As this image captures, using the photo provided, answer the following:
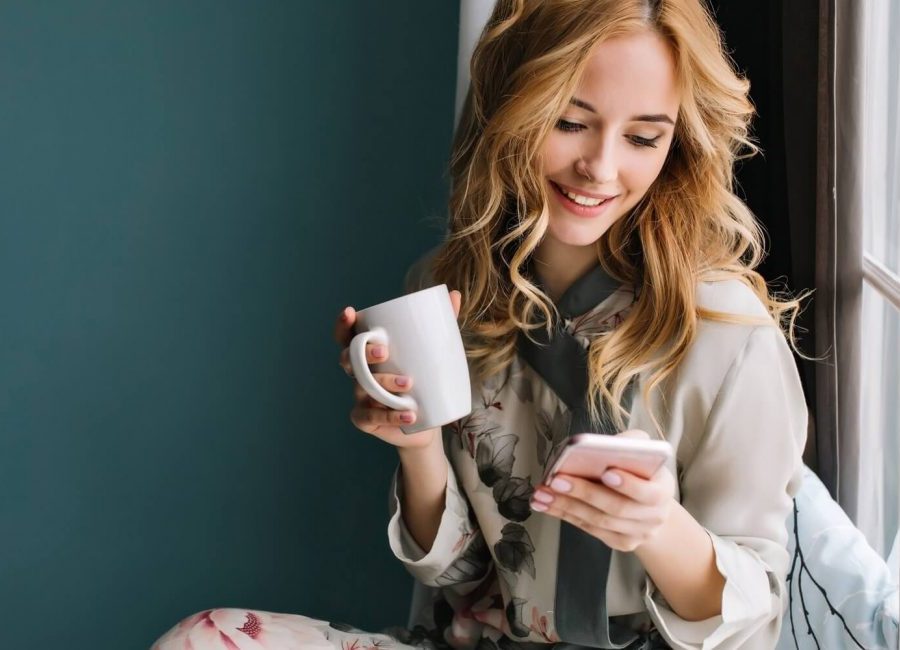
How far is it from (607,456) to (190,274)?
1110mm

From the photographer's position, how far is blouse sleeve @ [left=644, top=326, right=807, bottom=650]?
1.04 m

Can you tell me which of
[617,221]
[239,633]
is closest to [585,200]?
[617,221]

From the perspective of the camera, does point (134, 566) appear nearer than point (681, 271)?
No

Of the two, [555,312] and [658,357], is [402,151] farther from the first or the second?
[658,357]

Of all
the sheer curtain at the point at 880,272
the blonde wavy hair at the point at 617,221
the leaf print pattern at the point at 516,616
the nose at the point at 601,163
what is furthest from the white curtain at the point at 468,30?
the leaf print pattern at the point at 516,616

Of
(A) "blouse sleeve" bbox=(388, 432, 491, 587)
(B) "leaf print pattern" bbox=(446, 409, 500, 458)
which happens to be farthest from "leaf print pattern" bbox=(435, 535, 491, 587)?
(B) "leaf print pattern" bbox=(446, 409, 500, 458)

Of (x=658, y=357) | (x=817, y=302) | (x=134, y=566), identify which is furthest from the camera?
(x=134, y=566)

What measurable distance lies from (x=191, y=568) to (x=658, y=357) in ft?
3.49

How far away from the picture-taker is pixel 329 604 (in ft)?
6.23

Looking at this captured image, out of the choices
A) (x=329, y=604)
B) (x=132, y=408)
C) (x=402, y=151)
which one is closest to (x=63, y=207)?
(x=132, y=408)

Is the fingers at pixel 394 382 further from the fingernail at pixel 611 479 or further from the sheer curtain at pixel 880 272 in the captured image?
the sheer curtain at pixel 880 272

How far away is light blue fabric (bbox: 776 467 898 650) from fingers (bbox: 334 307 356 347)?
1.73 feet

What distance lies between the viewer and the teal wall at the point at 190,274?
1697 millimetres

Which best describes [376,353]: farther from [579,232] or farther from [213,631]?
[213,631]
